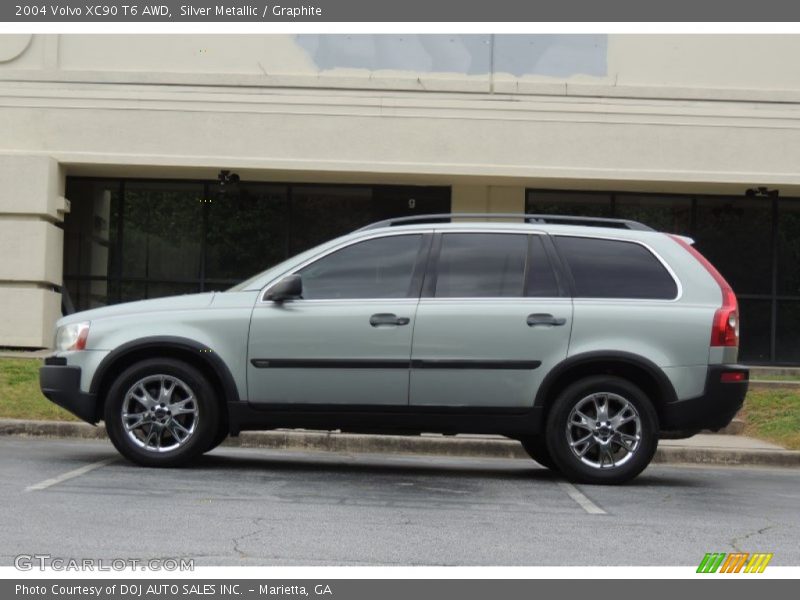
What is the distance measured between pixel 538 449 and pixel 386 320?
1951mm

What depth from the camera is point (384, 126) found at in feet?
60.8

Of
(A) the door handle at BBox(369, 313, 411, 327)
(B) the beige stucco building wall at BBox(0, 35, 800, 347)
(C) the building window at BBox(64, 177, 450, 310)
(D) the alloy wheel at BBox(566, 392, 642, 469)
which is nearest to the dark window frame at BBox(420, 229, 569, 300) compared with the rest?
(A) the door handle at BBox(369, 313, 411, 327)

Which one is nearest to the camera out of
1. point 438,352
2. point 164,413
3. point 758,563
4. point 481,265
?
point 758,563

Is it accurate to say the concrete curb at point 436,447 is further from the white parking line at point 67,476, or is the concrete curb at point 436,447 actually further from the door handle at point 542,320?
the door handle at point 542,320

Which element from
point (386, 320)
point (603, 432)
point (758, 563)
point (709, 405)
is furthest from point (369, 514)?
point (709, 405)

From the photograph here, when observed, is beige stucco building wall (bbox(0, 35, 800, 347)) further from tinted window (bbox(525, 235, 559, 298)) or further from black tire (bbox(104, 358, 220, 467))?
black tire (bbox(104, 358, 220, 467))

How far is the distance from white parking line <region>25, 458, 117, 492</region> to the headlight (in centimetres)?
87

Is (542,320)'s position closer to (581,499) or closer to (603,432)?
(603,432)

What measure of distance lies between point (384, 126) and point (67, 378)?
10.1 meters

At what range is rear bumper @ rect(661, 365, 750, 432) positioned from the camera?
8.90 metres

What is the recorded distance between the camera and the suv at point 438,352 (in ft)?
29.2

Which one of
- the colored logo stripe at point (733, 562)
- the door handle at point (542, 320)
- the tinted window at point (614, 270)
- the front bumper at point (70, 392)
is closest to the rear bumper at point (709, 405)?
the tinted window at point (614, 270)

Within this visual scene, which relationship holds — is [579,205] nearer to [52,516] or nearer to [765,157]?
[765,157]

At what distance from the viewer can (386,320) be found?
29.3 ft
